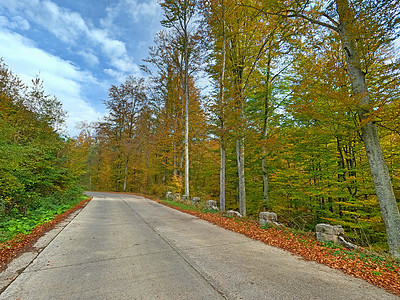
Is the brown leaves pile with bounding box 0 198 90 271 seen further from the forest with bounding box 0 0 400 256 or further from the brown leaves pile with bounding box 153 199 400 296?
the brown leaves pile with bounding box 153 199 400 296

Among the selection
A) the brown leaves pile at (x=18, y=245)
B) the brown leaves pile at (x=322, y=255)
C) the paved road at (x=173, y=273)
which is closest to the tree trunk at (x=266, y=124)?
the brown leaves pile at (x=322, y=255)

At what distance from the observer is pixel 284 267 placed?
10.4ft

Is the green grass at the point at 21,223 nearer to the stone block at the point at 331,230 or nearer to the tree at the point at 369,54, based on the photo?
the stone block at the point at 331,230

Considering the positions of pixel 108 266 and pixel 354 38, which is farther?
pixel 354 38

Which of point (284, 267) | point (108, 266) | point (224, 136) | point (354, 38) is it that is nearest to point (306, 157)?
point (224, 136)

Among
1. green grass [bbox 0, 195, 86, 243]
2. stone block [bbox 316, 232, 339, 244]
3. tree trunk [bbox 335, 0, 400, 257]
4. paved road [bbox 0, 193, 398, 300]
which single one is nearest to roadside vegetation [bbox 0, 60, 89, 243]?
green grass [bbox 0, 195, 86, 243]

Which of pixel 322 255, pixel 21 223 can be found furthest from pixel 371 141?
pixel 21 223

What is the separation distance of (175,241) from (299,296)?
9.46 feet

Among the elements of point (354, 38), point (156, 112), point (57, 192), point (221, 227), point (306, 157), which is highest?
point (156, 112)

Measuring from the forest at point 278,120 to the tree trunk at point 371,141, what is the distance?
1.0 inches

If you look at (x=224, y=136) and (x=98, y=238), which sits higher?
(x=224, y=136)

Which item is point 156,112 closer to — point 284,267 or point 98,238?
point 98,238

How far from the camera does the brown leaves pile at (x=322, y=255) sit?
2832 millimetres

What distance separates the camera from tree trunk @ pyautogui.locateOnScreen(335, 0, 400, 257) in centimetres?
455
